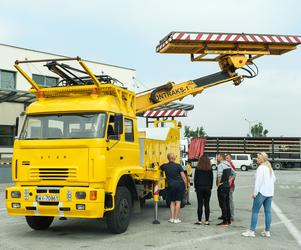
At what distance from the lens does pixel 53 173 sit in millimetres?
8750

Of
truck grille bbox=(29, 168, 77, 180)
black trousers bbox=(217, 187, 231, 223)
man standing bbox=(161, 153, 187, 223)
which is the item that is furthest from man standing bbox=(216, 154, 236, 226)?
truck grille bbox=(29, 168, 77, 180)

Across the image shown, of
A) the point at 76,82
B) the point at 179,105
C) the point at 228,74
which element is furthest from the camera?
the point at 179,105

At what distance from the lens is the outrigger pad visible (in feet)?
40.1

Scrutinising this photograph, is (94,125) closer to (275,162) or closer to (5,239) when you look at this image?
(5,239)

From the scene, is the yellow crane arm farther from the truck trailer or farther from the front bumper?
the truck trailer

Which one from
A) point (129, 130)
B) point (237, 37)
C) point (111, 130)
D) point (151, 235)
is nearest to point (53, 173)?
point (111, 130)

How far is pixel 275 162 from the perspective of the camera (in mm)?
48281

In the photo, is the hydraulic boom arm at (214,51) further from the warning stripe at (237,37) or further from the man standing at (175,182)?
the man standing at (175,182)

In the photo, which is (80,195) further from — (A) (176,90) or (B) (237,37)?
(B) (237,37)

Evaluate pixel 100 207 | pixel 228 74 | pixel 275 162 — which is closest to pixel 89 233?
pixel 100 207

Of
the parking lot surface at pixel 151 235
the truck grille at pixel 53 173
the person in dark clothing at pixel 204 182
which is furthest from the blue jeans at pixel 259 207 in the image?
the truck grille at pixel 53 173

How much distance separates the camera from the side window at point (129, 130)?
9.95 meters

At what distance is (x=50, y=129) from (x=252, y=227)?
177 inches

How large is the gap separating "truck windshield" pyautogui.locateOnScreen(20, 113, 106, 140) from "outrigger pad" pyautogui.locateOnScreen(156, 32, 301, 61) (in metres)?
4.14
